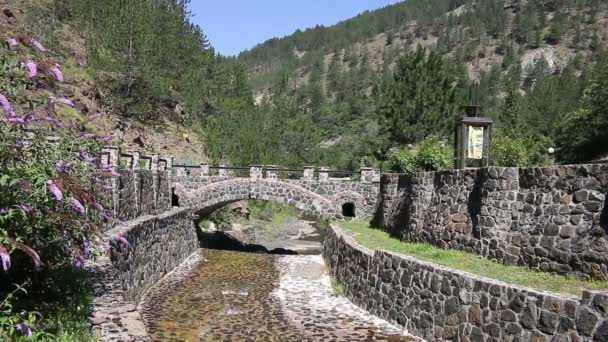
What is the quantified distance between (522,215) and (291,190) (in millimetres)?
17294

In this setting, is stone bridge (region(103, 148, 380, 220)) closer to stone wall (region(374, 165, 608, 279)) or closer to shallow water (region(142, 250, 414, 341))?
shallow water (region(142, 250, 414, 341))

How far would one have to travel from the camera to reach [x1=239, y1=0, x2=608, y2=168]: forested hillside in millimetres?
36188

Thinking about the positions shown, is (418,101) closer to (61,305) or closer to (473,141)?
(473,141)

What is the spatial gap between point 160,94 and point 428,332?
33641mm

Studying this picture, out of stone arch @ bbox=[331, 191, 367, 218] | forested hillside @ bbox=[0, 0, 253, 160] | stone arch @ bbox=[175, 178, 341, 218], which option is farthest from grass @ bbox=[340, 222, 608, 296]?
forested hillside @ bbox=[0, 0, 253, 160]

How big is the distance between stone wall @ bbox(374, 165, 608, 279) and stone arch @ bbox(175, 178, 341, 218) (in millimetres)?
12215

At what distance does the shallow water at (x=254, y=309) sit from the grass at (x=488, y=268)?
173cm

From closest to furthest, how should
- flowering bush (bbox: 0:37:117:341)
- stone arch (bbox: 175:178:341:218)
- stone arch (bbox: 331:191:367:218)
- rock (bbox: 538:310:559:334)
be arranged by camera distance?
1. flowering bush (bbox: 0:37:117:341)
2. rock (bbox: 538:310:559:334)
3. stone arch (bbox: 331:191:367:218)
4. stone arch (bbox: 175:178:341:218)

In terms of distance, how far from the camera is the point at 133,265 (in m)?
12.4

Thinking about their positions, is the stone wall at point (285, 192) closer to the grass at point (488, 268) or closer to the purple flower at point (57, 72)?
the grass at point (488, 268)

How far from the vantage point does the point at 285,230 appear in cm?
4128

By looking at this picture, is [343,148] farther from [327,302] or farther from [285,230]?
[327,302]

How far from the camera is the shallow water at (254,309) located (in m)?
10.7

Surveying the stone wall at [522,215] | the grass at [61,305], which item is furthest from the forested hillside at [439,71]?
the grass at [61,305]
